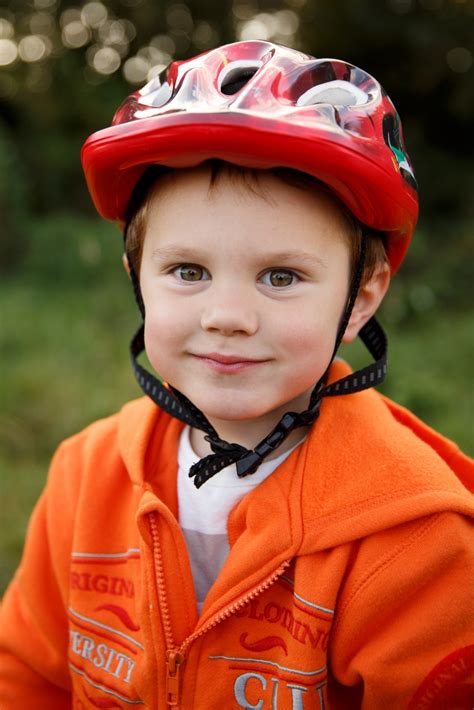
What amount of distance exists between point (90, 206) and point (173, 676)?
898 centimetres

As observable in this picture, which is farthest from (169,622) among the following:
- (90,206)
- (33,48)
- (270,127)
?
(33,48)

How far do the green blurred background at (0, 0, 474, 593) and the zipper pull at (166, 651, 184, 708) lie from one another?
1705mm

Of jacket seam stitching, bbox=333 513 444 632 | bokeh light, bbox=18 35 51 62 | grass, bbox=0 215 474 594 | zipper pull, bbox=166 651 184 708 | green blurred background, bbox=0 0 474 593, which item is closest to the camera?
jacket seam stitching, bbox=333 513 444 632

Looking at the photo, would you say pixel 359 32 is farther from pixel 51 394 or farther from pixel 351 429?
pixel 351 429

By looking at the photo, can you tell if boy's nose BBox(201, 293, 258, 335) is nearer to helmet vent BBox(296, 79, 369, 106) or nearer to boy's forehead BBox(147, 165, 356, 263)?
boy's forehead BBox(147, 165, 356, 263)

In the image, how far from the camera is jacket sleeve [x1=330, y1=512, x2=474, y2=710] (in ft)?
5.40

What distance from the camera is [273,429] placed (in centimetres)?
191

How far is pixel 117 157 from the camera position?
1.75 m

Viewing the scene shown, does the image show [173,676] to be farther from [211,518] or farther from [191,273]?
[191,273]

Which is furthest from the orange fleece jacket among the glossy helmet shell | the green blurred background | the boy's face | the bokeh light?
the bokeh light

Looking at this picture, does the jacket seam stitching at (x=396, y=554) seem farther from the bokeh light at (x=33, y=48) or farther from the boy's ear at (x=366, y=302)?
the bokeh light at (x=33, y=48)

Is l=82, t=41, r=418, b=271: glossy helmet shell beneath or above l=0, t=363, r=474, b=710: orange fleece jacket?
above

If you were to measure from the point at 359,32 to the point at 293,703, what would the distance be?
27.2 feet

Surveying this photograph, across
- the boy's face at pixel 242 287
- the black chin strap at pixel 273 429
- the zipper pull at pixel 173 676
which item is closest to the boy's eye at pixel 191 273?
the boy's face at pixel 242 287
